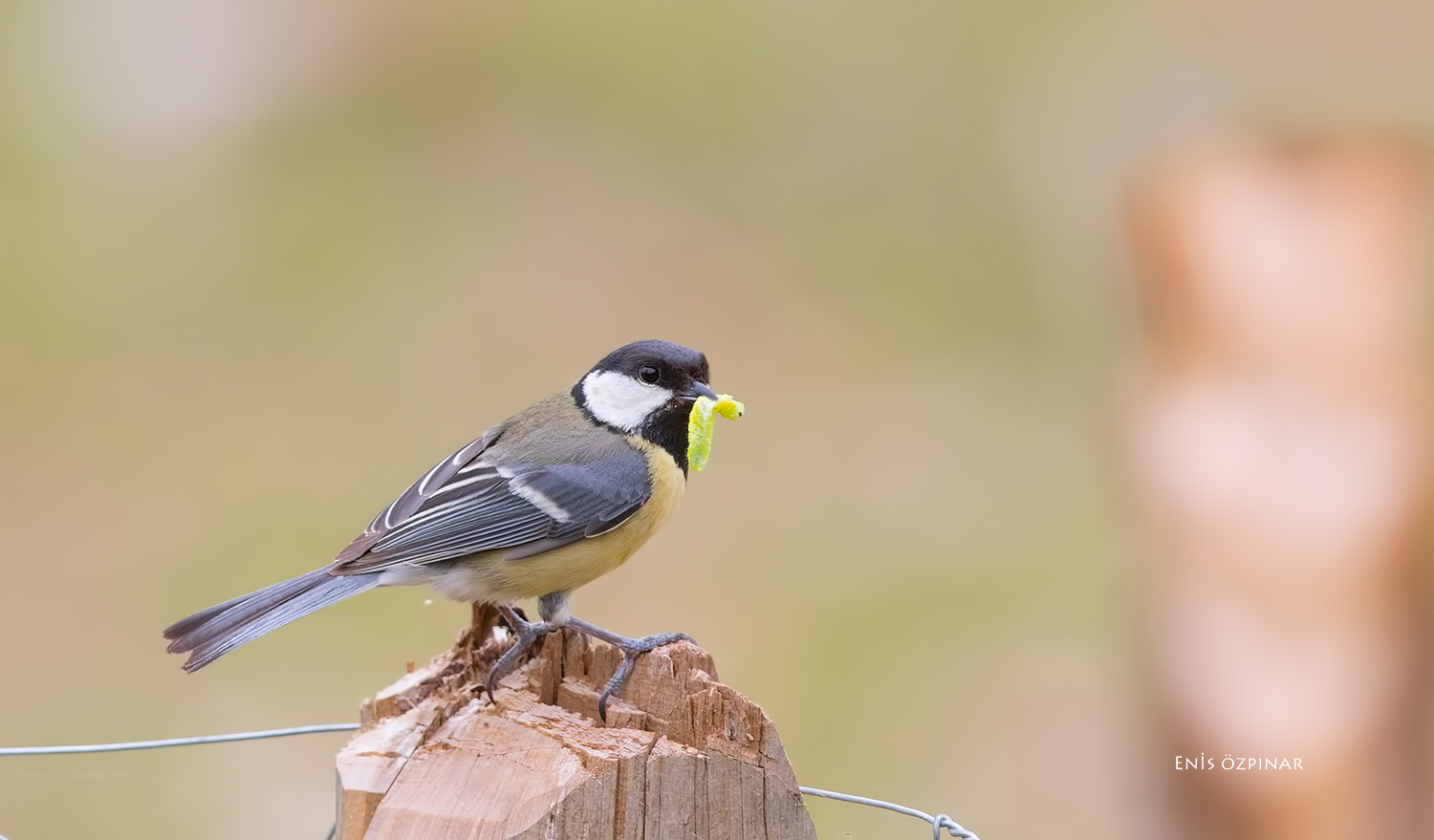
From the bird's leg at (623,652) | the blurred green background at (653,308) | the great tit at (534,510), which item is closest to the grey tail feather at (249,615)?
the great tit at (534,510)

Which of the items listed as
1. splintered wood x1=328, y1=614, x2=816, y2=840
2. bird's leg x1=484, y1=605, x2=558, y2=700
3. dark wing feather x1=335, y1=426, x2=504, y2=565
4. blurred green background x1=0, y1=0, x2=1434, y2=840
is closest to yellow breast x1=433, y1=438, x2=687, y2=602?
dark wing feather x1=335, y1=426, x2=504, y2=565

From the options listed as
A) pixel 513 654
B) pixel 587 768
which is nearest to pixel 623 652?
pixel 513 654

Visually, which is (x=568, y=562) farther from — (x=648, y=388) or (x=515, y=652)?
(x=515, y=652)

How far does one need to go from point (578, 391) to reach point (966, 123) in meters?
4.60

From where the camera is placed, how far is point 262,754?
4363 millimetres

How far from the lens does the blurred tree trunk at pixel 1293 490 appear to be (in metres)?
3.46

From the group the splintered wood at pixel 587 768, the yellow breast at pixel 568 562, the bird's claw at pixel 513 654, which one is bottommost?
the splintered wood at pixel 587 768

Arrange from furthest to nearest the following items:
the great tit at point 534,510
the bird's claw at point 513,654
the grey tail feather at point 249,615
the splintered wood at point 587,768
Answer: the great tit at point 534,510 → the grey tail feather at point 249,615 → the bird's claw at point 513,654 → the splintered wood at point 587,768

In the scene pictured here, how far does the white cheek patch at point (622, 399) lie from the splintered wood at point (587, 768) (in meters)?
1.13

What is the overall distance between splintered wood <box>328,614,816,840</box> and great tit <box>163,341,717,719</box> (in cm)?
55

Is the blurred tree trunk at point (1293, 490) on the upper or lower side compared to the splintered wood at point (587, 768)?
upper

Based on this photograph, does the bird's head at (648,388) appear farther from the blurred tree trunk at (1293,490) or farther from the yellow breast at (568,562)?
the blurred tree trunk at (1293,490)

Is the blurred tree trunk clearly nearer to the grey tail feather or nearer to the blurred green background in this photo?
the blurred green background

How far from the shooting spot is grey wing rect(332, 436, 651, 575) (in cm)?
264
